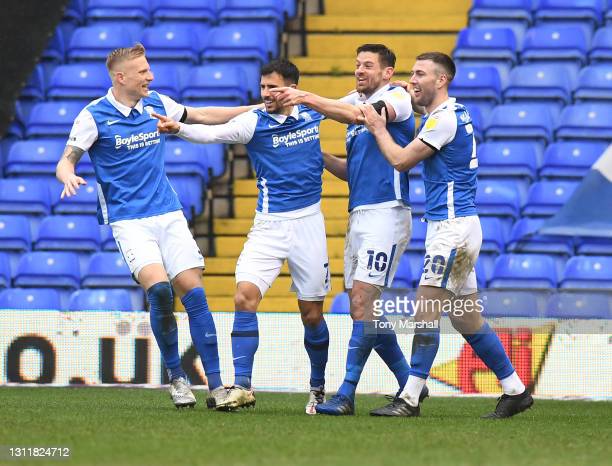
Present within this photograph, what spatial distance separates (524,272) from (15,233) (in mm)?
4999

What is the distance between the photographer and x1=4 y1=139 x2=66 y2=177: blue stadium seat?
13.8m

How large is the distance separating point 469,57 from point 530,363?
4.91 metres

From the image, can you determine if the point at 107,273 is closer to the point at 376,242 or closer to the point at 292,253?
the point at 292,253

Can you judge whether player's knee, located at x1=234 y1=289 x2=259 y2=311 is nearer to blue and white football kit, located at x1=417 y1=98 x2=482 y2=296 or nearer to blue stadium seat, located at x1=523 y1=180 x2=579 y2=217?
blue and white football kit, located at x1=417 y1=98 x2=482 y2=296

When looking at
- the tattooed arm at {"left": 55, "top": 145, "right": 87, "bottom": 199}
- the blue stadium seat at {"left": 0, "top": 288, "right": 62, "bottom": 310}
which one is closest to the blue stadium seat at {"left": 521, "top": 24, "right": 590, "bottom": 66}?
the blue stadium seat at {"left": 0, "top": 288, "right": 62, "bottom": 310}

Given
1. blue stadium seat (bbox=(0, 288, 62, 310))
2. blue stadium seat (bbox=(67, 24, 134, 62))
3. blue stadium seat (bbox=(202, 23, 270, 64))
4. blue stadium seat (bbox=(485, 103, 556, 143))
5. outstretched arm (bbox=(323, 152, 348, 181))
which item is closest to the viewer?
outstretched arm (bbox=(323, 152, 348, 181))

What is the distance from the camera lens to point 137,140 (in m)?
8.37

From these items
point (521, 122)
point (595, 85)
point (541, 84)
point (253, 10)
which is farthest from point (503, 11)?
point (253, 10)

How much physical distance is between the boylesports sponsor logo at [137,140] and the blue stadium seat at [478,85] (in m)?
6.08

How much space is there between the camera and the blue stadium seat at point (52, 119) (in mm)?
14180

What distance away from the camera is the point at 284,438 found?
6.59 m

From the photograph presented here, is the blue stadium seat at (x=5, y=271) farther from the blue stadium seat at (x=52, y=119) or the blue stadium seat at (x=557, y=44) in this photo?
the blue stadium seat at (x=557, y=44)

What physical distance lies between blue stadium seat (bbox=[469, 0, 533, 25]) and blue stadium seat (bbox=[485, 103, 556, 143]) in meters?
1.72

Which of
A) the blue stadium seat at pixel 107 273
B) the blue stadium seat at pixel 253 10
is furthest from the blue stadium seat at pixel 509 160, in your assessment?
the blue stadium seat at pixel 107 273
